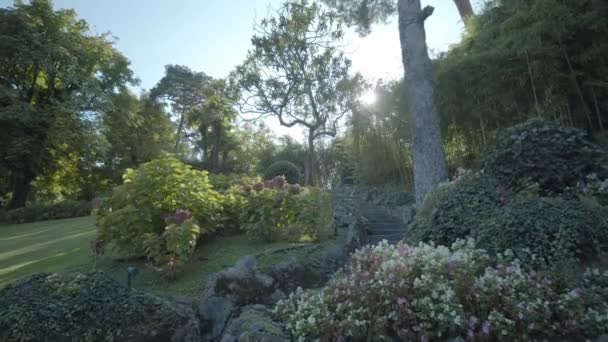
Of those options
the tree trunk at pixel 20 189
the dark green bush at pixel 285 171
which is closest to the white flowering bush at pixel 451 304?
the dark green bush at pixel 285 171

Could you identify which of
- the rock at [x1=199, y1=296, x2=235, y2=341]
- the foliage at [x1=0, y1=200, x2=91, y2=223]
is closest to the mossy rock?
the rock at [x1=199, y1=296, x2=235, y2=341]

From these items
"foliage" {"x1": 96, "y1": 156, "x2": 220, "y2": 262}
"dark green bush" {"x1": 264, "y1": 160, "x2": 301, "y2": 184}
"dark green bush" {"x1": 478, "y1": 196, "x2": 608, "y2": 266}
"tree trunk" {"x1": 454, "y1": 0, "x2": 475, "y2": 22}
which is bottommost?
"dark green bush" {"x1": 478, "y1": 196, "x2": 608, "y2": 266}

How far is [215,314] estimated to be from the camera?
313 centimetres

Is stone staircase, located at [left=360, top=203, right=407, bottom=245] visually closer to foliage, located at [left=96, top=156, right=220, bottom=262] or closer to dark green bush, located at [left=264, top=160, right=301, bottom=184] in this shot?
foliage, located at [left=96, top=156, right=220, bottom=262]

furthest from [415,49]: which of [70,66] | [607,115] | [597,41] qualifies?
[70,66]

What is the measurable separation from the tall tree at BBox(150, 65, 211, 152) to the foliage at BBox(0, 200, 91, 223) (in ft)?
29.9

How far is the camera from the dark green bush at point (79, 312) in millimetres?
2424

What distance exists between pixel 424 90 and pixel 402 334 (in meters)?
4.41

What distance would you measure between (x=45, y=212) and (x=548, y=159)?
596 inches

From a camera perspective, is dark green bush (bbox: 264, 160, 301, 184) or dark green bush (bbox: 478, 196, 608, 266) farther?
dark green bush (bbox: 264, 160, 301, 184)

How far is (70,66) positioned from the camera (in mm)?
13594

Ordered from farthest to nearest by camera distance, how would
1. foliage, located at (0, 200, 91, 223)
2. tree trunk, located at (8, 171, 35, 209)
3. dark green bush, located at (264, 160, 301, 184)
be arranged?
tree trunk, located at (8, 171, 35, 209) → foliage, located at (0, 200, 91, 223) → dark green bush, located at (264, 160, 301, 184)

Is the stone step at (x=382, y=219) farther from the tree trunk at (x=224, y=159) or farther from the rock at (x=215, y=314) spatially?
the tree trunk at (x=224, y=159)

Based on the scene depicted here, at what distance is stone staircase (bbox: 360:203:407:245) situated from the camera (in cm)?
578
